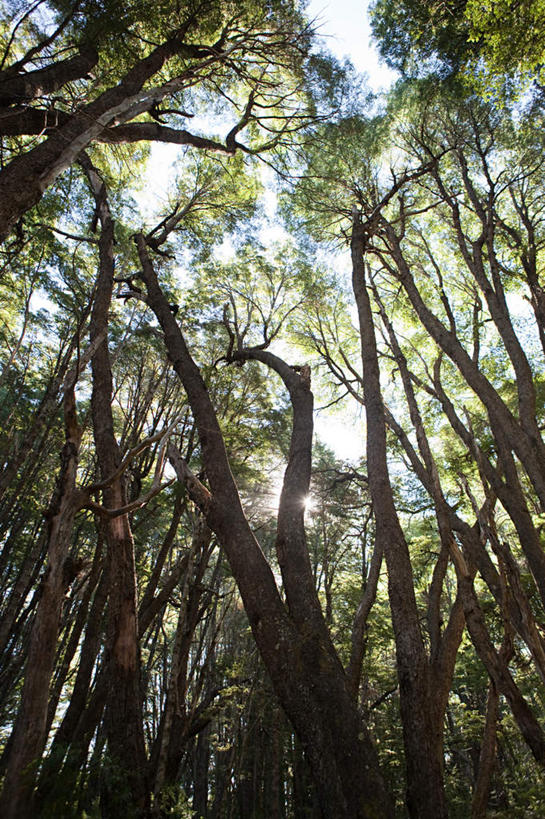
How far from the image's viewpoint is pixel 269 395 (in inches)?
456

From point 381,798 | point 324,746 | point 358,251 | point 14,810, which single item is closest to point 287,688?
point 324,746

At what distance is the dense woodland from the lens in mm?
3404

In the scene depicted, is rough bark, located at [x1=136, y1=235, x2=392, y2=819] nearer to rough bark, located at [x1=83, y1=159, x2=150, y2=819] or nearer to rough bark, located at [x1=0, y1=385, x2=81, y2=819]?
rough bark, located at [x1=83, y1=159, x2=150, y2=819]

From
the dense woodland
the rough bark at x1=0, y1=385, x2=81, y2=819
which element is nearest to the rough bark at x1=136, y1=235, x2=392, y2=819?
the dense woodland

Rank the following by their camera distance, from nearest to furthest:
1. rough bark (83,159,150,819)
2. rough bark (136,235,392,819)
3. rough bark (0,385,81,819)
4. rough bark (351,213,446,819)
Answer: rough bark (0,385,81,819) → rough bark (136,235,392,819) → rough bark (351,213,446,819) → rough bark (83,159,150,819)

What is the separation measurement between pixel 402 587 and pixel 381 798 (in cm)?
160

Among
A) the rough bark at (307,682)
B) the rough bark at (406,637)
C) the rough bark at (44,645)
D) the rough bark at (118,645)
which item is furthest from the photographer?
the rough bark at (118,645)

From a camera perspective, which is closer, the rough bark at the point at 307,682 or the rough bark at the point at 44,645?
the rough bark at the point at 44,645

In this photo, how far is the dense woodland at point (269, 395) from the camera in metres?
3.40

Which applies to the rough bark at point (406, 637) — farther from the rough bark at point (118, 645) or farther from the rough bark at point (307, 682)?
the rough bark at point (118, 645)

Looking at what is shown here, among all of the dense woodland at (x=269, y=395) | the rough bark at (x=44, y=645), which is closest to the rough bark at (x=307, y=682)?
the dense woodland at (x=269, y=395)

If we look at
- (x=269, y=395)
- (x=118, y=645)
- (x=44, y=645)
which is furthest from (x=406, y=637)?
(x=269, y=395)

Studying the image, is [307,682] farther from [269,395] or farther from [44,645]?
[269,395]

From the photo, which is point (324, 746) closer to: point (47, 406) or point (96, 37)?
point (47, 406)
